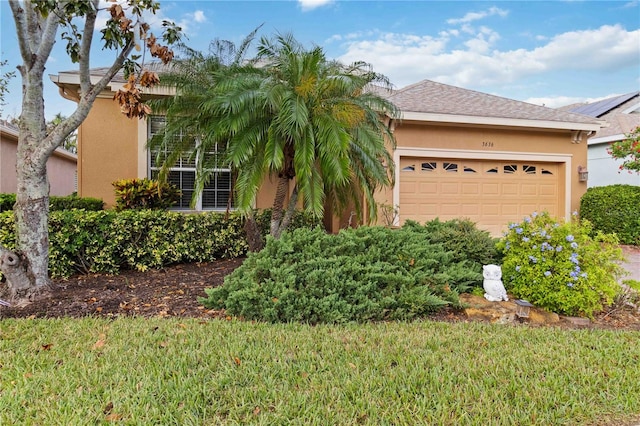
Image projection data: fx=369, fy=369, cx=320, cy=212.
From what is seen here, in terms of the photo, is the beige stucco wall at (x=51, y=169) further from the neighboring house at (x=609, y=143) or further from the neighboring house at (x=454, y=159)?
the neighboring house at (x=609, y=143)

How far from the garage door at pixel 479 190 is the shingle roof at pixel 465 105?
128cm

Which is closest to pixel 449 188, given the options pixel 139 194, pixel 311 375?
pixel 139 194

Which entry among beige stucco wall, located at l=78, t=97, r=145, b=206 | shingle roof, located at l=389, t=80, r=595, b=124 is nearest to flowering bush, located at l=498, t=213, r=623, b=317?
shingle roof, located at l=389, t=80, r=595, b=124

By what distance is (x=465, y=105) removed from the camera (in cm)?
1039

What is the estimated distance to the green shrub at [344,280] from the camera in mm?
4199

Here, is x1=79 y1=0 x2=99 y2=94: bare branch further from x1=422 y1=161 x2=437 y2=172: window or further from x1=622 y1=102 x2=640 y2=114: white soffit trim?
x1=622 y1=102 x2=640 y2=114: white soffit trim

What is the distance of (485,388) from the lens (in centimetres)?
262

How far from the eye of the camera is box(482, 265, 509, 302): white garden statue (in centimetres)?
489

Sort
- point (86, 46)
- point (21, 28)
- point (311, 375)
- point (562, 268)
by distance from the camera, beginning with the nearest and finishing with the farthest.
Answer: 1. point (311, 375)
2. point (562, 268)
3. point (21, 28)
4. point (86, 46)

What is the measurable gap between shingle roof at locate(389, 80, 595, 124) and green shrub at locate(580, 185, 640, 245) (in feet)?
7.15

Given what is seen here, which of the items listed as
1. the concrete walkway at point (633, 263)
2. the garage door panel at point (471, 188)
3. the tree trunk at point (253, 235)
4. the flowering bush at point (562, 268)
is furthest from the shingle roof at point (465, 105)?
the flowering bush at point (562, 268)

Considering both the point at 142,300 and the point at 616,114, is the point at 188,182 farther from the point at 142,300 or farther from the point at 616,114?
the point at 616,114

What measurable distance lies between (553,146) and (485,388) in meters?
10.2

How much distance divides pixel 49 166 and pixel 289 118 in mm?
14908
